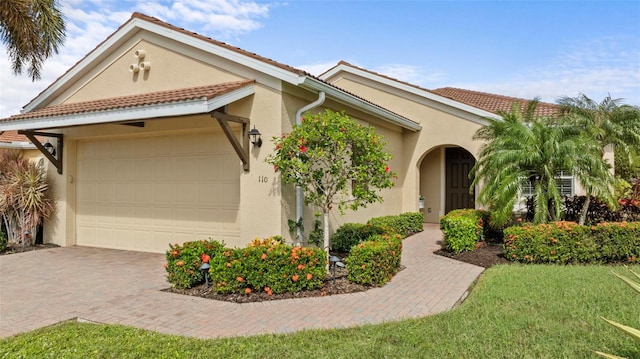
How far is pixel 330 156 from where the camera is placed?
7.84m

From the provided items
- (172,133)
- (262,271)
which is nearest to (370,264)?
(262,271)

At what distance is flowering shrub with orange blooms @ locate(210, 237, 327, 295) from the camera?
22.4 feet

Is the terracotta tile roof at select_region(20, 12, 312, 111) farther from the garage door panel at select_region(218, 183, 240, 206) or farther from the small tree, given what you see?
the garage door panel at select_region(218, 183, 240, 206)

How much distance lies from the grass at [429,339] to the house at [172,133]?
156 inches

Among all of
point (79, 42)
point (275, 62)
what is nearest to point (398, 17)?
point (275, 62)

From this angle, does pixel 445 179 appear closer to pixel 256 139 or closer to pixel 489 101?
pixel 489 101

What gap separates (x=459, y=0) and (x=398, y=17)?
1.72 m

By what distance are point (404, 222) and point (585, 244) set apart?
18.0ft

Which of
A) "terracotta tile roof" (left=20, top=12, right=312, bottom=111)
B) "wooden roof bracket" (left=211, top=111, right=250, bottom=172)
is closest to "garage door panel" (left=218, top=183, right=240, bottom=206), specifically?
"wooden roof bracket" (left=211, top=111, right=250, bottom=172)

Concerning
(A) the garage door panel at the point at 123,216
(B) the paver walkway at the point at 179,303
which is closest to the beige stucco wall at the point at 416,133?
(B) the paver walkway at the point at 179,303

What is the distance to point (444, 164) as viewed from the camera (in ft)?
54.5

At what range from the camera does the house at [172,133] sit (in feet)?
28.6

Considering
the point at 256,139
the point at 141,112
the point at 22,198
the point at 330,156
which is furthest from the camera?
the point at 22,198

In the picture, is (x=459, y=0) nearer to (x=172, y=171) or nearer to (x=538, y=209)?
(x=538, y=209)
